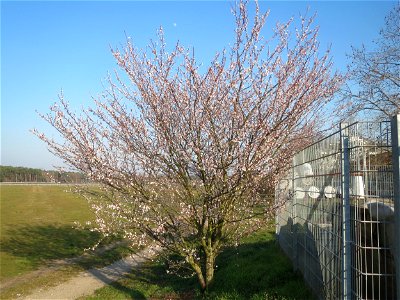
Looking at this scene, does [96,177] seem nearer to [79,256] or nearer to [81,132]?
[81,132]

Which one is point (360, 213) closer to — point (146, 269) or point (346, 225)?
point (346, 225)

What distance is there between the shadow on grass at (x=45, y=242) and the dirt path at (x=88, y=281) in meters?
3.18

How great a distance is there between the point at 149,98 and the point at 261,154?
2.07 meters

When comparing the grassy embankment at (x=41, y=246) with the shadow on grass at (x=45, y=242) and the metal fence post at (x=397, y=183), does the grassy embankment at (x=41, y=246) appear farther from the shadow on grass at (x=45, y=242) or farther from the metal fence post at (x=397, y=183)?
the metal fence post at (x=397, y=183)

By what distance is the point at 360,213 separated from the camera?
4.29 metres

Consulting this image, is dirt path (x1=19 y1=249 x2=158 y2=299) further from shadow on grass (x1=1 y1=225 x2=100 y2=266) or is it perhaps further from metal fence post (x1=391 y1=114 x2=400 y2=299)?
metal fence post (x1=391 y1=114 x2=400 y2=299)

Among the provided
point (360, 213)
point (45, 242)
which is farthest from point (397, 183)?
point (45, 242)

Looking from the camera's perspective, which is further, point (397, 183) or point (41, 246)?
point (41, 246)

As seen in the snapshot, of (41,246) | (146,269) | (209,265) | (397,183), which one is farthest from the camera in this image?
(41,246)

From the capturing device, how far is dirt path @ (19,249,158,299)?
10438 mm

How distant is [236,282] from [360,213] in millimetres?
4152

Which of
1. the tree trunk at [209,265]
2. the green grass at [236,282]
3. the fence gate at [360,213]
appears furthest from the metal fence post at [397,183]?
the tree trunk at [209,265]

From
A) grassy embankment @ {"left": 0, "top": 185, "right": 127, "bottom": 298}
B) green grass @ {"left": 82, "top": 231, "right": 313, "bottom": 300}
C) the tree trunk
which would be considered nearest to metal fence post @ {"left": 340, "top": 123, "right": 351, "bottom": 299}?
green grass @ {"left": 82, "top": 231, "right": 313, "bottom": 300}

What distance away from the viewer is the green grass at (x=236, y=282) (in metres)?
6.82
